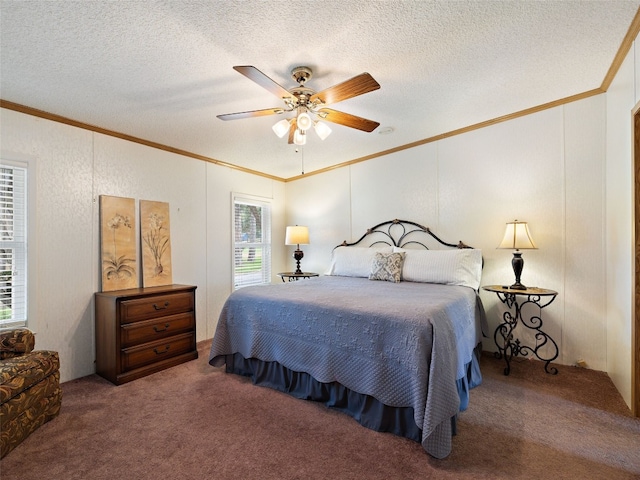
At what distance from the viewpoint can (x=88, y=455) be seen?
5.72 feet

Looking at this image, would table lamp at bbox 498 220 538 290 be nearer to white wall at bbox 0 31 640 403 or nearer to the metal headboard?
white wall at bbox 0 31 640 403

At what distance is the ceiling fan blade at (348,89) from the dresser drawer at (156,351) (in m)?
2.73

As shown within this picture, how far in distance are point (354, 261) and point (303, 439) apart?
7.54ft

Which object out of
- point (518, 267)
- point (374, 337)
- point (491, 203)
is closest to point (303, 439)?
point (374, 337)

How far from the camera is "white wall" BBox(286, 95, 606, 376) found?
2.68 metres

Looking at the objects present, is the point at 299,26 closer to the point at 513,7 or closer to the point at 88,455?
the point at 513,7

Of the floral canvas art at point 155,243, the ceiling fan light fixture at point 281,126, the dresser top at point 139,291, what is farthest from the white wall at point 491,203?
the ceiling fan light fixture at point 281,126

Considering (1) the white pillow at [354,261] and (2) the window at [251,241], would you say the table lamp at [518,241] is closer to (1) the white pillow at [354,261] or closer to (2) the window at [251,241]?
(1) the white pillow at [354,261]

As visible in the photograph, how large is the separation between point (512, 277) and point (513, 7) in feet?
7.94

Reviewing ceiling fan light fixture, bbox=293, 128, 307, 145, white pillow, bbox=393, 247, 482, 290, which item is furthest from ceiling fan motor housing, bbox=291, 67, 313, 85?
white pillow, bbox=393, 247, 482, 290

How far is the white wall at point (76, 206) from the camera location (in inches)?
105

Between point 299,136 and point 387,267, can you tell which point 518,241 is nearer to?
point 387,267

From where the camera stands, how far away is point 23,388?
6.11 ft

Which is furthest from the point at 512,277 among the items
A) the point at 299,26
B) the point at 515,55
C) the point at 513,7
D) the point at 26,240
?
the point at 26,240
